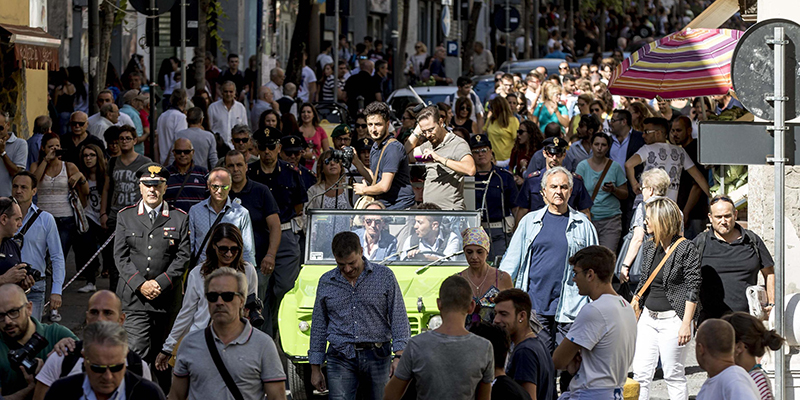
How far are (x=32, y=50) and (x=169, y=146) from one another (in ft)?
6.89

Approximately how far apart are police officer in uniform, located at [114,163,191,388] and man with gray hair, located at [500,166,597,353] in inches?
98.4

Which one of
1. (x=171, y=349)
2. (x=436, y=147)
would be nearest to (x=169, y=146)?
(x=436, y=147)

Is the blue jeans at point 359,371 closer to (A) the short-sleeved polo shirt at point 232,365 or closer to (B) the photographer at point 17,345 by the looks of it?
(A) the short-sleeved polo shirt at point 232,365

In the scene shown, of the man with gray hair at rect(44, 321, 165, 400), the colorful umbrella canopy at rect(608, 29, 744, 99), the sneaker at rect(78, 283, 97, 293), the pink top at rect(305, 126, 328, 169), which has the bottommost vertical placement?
the sneaker at rect(78, 283, 97, 293)

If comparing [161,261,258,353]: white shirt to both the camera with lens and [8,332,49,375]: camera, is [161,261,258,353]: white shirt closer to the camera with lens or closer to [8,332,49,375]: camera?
[8,332,49,375]: camera

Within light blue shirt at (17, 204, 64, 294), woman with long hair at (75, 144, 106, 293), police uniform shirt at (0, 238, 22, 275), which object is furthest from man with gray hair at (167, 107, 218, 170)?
police uniform shirt at (0, 238, 22, 275)

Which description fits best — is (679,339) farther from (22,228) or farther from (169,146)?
(169,146)

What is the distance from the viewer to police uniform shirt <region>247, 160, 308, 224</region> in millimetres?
12305

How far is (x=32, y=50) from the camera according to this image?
1694 cm

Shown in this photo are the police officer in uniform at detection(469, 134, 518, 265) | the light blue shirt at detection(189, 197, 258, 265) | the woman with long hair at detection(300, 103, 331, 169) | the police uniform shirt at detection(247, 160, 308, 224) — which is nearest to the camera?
the light blue shirt at detection(189, 197, 258, 265)

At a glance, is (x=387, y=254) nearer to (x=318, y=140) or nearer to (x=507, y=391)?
(x=507, y=391)

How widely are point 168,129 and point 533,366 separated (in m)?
10.9

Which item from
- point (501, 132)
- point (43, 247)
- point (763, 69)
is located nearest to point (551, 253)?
point (763, 69)

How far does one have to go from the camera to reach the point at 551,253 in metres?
9.91
